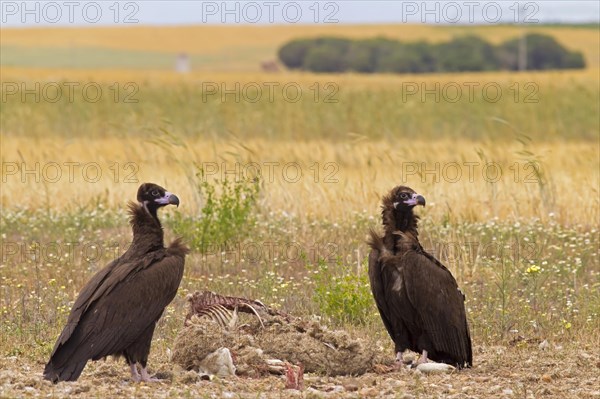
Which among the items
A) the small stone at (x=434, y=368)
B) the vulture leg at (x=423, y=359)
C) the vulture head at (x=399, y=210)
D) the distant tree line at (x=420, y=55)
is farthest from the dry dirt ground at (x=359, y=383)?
the distant tree line at (x=420, y=55)

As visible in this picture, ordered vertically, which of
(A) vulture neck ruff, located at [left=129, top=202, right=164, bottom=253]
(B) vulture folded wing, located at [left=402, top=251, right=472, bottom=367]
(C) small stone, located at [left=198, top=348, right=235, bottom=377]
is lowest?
(C) small stone, located at [left=198, top=348, right=235, bottom=377]

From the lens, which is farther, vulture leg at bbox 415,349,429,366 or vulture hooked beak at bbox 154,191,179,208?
vulture leg at bbox 415,349,429,366

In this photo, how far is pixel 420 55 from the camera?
84.0m

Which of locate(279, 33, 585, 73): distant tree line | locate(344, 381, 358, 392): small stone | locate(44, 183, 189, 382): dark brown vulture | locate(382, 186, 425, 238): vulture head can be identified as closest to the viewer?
locate(44, 183, 189, 382): dark brown vulture

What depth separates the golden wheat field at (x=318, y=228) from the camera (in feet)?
31.5

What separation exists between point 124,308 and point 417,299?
241cm

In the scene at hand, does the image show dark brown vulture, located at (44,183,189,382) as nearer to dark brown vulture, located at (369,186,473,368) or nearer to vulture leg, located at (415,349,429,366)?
dark brown vulture, located at (369,186,473,368)

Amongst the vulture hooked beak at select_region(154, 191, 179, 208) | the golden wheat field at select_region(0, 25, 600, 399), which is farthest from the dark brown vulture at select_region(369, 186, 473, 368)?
the vulture hooked beak at select_region(154, 191, 179, 208)

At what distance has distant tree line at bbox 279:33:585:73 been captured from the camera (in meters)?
82.9

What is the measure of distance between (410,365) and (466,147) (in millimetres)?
16817

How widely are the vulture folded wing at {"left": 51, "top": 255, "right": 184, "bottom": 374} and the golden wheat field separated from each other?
30 cm

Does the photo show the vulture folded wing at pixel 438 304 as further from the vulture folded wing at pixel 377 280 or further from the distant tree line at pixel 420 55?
the distant tree line at pixel 420 55

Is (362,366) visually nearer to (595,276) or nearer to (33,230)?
(595,276)

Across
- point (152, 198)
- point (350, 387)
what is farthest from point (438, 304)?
point (152, 198)
